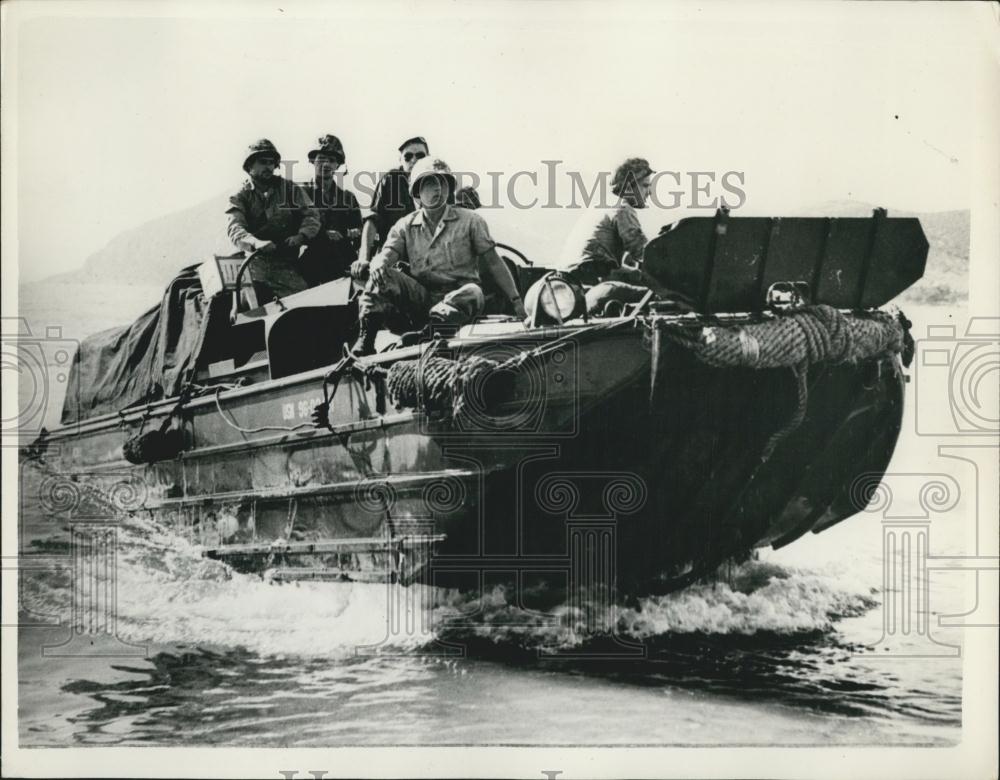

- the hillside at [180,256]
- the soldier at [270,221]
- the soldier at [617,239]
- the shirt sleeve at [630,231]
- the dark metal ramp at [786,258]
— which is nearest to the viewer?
the dark metal ramp at [786,258]

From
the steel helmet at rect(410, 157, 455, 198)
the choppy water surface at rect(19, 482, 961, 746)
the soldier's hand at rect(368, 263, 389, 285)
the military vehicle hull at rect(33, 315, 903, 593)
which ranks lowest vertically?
the choppy water surface at rect(19, 482, 961, 746)

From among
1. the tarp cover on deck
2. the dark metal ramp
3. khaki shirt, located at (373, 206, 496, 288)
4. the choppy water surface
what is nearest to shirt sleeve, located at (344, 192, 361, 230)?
khaki shirt, located at (373, 206, 496, 288)

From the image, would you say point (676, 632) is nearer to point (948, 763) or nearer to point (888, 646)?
point (888, 646)

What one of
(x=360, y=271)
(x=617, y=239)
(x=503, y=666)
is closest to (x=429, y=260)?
(x=360, y=271)

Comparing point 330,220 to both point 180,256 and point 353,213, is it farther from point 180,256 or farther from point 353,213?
point 180,256

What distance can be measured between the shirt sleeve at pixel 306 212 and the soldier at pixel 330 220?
22 millimetres

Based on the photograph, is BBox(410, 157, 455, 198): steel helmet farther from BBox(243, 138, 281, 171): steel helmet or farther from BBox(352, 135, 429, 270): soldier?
BBox(243, 138, 281, 171): steel helmet

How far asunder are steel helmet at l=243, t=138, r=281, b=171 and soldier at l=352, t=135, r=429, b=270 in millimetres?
597

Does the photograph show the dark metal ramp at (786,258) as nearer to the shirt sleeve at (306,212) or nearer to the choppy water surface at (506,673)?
the choppy water surface at (506,673)

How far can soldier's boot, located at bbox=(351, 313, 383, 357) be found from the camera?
6.57 metres

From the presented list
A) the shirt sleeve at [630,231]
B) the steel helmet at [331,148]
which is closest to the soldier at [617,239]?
the shirt sleeve at [630,231]

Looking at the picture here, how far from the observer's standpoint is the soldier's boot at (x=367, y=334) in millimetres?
6566

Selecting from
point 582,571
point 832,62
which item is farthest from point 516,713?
point 832,62

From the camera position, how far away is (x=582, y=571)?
652 cm
